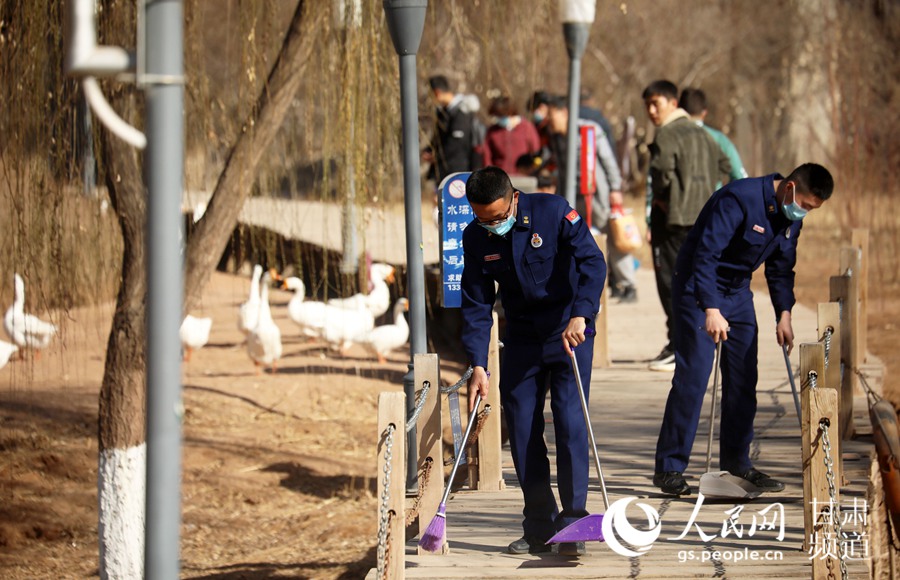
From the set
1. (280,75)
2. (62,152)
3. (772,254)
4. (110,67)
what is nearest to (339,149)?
(280,75)

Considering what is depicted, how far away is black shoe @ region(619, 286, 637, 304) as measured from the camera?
15.6 m

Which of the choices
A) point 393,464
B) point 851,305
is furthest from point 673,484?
point 851,305

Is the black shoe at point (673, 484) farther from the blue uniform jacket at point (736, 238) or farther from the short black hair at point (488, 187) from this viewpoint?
the short black hair at point (488, 187)

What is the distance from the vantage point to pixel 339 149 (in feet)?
26.0

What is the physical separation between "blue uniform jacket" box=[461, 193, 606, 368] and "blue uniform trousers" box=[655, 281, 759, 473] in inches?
48.3

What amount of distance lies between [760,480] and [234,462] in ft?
17.3

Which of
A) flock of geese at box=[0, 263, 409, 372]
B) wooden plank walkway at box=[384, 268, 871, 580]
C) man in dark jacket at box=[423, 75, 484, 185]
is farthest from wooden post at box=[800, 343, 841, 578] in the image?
man in dark jacket at box=[423, 75, 484, 185]

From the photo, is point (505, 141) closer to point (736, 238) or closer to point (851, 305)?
point (851, 305)

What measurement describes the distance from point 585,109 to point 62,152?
25.4ft

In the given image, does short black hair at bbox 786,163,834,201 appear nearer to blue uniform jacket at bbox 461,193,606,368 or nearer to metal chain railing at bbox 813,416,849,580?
blue uniform jacket at bbox 461,193,606,368

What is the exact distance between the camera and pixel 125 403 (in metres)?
7.67

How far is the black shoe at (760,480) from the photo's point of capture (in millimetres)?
7137

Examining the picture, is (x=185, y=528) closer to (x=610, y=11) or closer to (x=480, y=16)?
(x=480, y=16)

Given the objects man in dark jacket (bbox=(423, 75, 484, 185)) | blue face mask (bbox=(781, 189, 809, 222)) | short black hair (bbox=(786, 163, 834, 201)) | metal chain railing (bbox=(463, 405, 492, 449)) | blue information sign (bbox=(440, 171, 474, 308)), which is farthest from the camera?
man in dark jacket (bbox=(423, 75, 484, 185))
